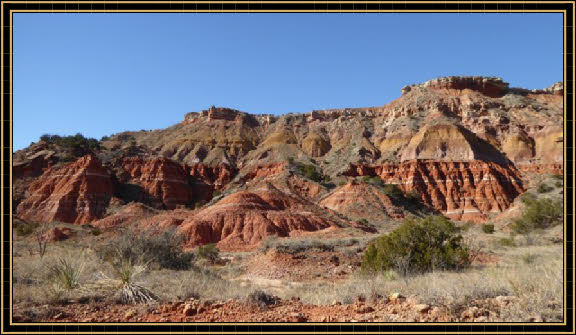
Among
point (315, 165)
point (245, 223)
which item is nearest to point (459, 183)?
point (315, 165)

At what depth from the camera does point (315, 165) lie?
7788 cm

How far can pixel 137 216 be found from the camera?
5541 centimetres

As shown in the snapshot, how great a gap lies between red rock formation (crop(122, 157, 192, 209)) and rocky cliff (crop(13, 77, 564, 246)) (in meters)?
0.24

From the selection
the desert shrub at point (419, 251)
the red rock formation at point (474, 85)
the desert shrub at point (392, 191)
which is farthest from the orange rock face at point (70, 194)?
the red rock formation at point (474, 85)

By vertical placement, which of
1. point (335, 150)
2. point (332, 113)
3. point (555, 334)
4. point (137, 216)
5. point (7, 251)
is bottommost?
point (137, 216)

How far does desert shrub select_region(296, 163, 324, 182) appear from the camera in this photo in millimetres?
67062

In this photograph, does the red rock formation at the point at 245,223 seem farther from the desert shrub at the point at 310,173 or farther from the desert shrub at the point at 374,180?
the desert shrub at the point at 374,180

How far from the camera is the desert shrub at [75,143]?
74931 mm

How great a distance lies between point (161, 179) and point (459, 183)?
56280mm

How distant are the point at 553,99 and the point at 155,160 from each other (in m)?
99.4

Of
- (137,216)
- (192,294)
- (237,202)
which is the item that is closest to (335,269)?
(192,294)

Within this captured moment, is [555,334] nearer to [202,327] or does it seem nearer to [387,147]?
[202,327]

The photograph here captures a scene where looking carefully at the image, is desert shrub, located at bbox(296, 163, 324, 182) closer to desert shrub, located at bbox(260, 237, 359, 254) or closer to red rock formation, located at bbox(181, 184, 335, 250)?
red rock formation, located at bbox(181, 184, 335, 250)

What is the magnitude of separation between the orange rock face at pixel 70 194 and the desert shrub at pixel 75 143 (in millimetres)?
8856
